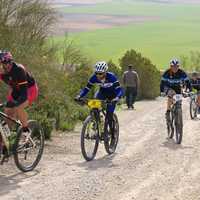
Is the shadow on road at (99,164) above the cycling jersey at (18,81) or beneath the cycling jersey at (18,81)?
beneath

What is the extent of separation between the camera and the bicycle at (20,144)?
927 cm

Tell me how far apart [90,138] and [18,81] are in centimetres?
226

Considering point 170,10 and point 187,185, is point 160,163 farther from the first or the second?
point 170,10

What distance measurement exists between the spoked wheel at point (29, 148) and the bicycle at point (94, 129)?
993mm

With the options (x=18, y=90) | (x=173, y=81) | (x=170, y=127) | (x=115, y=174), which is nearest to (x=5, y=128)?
(x=18, y=90)

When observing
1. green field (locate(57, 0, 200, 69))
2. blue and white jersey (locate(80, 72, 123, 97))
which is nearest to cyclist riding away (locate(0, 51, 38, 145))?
blue and white jersey (locate(80, 72, 123, 97))

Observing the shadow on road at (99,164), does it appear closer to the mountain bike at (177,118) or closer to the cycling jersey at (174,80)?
the mountain bike at (177,118)

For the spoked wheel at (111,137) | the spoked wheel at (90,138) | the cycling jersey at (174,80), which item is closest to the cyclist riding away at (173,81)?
the cycling jersey at (174,80)

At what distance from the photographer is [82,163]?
1079 centimetres

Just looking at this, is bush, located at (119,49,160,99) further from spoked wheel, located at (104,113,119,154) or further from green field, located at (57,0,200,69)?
green field, located at (57,0,200,69)

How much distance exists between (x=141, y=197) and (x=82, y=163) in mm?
2622

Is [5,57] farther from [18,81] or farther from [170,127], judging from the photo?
[170,127]

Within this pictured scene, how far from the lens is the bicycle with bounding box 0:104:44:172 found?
9.27 meters

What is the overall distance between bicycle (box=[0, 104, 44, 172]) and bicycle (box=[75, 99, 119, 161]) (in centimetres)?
103
